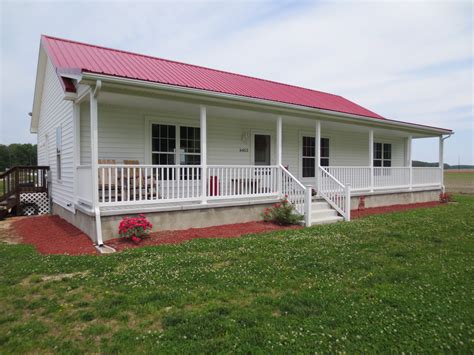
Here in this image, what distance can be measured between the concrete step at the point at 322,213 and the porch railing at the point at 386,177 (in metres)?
1.69

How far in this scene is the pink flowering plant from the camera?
6332 mm

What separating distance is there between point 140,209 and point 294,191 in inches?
175

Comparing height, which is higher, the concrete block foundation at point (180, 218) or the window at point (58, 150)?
the window at point (58, 150)

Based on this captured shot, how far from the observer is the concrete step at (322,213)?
8.93 m

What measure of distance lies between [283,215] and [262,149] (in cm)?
399

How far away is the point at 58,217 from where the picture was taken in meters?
10.1

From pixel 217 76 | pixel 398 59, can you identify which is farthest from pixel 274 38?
pixel 398 59

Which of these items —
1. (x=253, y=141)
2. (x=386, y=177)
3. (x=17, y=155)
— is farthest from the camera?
(x=17, y=155)

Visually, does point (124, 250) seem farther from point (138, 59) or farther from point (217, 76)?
point (217, 76)

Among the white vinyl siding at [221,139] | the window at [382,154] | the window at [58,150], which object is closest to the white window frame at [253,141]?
the white vinyl siding at [221,139]

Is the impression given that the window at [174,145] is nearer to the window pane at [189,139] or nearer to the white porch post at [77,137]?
the window pane at [189,139]

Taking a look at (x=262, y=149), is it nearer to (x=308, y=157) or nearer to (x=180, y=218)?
(x=308, y=157)

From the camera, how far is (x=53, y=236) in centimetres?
739

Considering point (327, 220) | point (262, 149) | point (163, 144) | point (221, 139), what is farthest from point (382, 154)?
point (163, 144)
